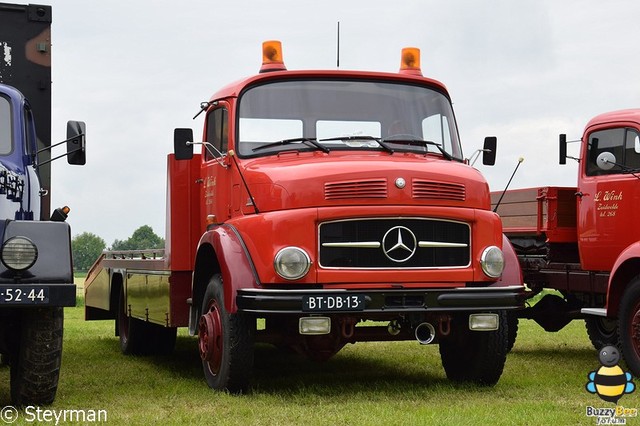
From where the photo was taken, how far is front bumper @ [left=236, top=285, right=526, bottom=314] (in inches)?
305

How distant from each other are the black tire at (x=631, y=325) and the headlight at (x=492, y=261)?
2139 millimetres

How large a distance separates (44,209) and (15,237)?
2819 mm

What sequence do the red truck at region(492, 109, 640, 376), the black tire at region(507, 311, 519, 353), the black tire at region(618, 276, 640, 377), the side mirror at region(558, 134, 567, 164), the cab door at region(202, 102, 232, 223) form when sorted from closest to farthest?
the cab door at region(202, 102, 232, 223)
the black tire at region(618, 276, 640, 377)
the red truck at region(492, 109, 640, 376)
the side mirror at region(558, 134, 567, 164)
the black tire at region(507, 311, 519, 353)

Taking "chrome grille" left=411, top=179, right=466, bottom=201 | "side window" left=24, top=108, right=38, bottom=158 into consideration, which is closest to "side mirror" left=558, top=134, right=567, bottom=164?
"chrome grille" left=411, top=179, right=466, bottom=201

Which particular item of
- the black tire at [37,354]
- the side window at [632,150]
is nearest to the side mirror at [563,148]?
the side window at [632,150]

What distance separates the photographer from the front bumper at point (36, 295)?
23.2 ft

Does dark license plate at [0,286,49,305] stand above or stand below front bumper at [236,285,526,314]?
above

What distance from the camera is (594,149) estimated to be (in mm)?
11211

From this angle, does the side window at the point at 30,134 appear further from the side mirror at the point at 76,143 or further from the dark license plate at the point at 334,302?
the dark license plate at the point at 334,302

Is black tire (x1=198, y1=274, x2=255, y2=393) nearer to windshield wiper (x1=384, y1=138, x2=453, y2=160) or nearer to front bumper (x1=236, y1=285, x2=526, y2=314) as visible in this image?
front bumper (x1=236, y1=285, x2=526, y2=314)

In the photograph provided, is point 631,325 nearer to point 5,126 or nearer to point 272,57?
point 272,57

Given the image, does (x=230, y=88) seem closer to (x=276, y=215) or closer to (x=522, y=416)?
(x=276, y=215)

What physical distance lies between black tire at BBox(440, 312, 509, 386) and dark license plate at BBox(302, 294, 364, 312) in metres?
1.10

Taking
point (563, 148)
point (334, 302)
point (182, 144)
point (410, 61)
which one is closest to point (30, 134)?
point (182, 144)
